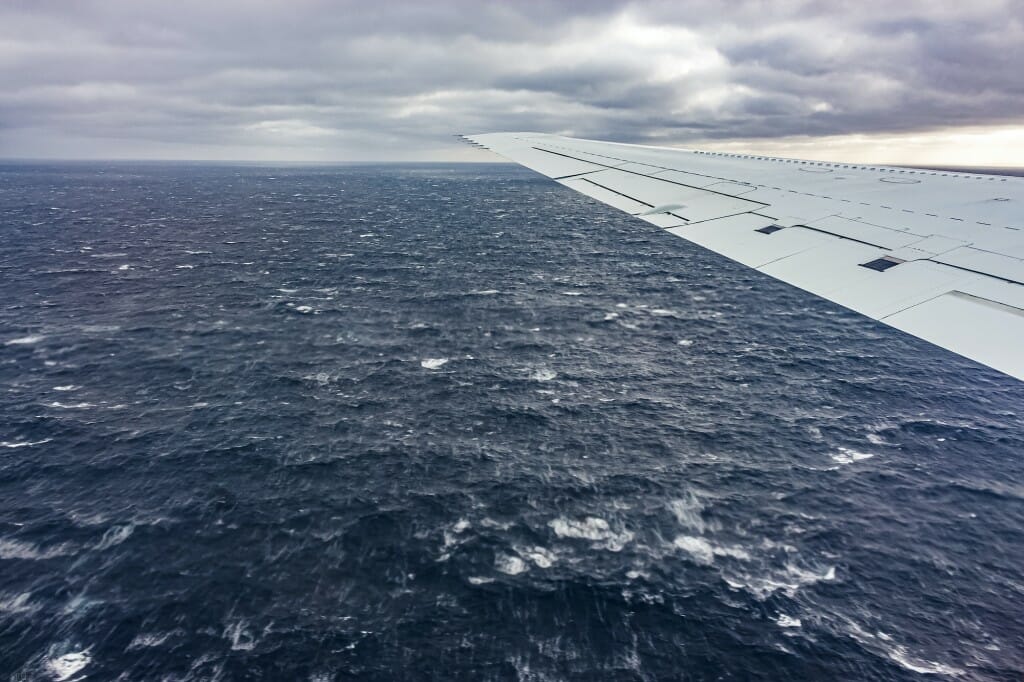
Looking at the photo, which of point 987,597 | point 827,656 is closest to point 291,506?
point 827,656

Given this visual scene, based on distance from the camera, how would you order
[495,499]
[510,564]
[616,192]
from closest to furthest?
[616,192]
[510,564]
[495,499]

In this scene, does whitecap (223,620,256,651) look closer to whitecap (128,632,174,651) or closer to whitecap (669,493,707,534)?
whitecap (128,632,174,651)

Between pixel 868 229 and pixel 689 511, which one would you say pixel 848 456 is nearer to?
pixel 689 511

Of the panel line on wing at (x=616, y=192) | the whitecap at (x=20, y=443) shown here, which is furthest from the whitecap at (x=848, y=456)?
the whitecap at (x=20, y=443)

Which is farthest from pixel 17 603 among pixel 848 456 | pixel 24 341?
pixel 848 456

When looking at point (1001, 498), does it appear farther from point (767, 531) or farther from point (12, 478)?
Answer: point (12, 478)

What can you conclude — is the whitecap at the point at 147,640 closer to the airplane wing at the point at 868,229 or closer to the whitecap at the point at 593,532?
the whitecap at the point at 593,532

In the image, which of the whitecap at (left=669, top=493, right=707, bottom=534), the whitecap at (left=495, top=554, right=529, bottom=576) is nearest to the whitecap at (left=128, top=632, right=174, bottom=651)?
the whitecap at (left=495, top=554, right=529, bottom=576)
